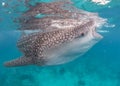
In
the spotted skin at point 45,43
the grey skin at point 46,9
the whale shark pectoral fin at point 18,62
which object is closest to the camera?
the spotted skin at point 45,43

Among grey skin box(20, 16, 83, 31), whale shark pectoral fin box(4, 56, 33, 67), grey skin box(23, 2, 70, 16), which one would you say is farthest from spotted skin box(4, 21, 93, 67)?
grey skin box(20, 16, 83, 31)

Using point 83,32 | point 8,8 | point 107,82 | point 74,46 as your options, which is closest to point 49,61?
point 74,46

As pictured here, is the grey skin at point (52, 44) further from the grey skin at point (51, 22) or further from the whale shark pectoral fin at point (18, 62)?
the grey skin at point (51, 22)

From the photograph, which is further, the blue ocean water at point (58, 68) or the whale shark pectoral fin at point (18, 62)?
the blue ocean water at point (58, 68)

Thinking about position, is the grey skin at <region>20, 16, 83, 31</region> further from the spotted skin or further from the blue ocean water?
the spotted skin

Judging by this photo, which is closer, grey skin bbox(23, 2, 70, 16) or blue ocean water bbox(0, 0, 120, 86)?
grey skin bbox(23, 2, 70, 16)

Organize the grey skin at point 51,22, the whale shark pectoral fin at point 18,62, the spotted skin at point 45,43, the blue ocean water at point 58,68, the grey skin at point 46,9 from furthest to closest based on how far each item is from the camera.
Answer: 1. the grey skin at point 51,22
2. the blue ocean water at point 58,68
3. the grey skin at point 46,9
4. the whale shark pectoral fin at point 18,62
5. the spotted skin at point 45,43

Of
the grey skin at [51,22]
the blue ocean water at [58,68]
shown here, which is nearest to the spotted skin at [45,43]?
the blue ocean water at [58,68]

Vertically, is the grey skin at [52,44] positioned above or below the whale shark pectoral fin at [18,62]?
above

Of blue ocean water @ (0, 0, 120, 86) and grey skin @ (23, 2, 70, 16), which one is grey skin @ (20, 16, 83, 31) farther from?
blue ocean water @ (0, 0, 120, 86)

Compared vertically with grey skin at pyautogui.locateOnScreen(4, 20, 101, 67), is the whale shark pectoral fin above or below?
below

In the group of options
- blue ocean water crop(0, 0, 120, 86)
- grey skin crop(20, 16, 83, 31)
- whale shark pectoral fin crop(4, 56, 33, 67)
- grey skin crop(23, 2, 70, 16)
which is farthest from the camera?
grey skin crop(20, 16, 83, 31)

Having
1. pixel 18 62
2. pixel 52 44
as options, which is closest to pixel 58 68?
pixel 52 44

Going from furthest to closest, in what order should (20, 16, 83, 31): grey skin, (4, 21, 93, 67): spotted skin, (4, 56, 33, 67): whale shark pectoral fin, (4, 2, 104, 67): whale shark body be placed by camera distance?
(20, 16, 83, 31): grey skin, (4, 56, 33, 67): whale shark pectoral fin, (4, 2, 104, 67): whale shark body, (4, 21, 93, 67): spotted skin
